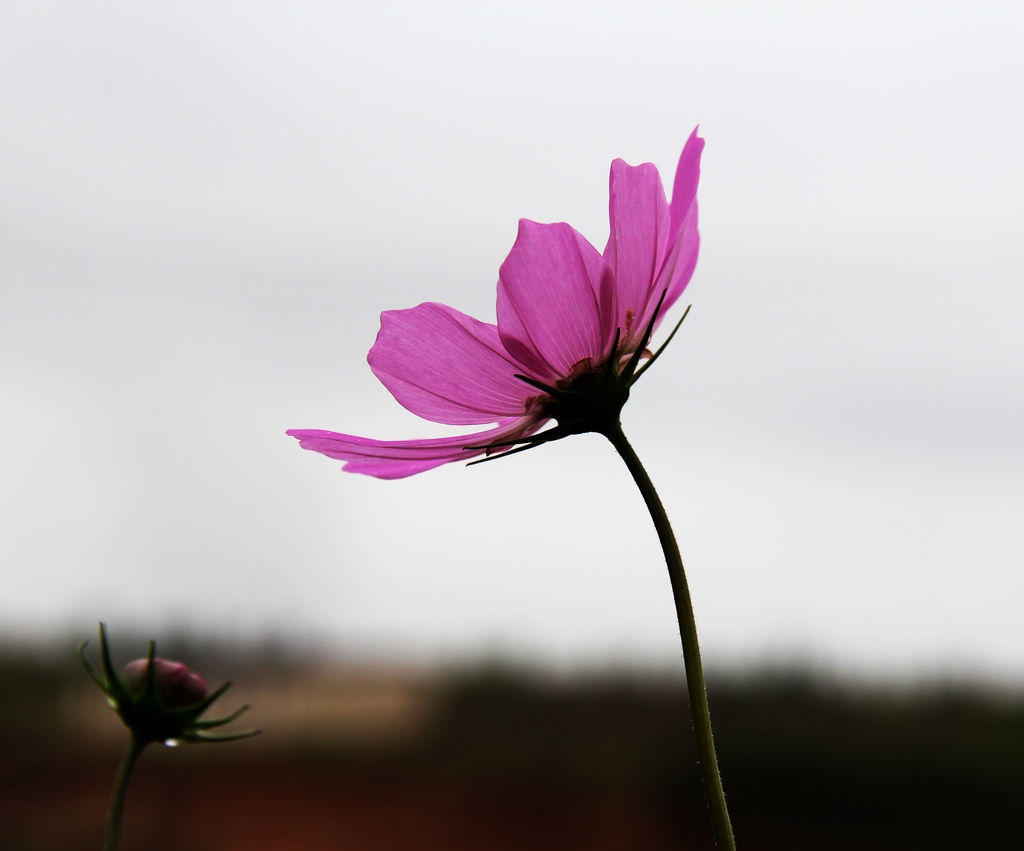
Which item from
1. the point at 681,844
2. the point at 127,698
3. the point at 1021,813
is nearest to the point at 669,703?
the point at 681,844

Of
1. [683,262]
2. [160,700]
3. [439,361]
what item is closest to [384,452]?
[439,361]

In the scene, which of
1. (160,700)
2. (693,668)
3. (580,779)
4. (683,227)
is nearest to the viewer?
(693,668)

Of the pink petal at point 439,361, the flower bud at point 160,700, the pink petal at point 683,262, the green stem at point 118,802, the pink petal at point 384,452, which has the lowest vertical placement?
the green stem at point 118,802

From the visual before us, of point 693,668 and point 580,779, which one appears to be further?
point 580,779

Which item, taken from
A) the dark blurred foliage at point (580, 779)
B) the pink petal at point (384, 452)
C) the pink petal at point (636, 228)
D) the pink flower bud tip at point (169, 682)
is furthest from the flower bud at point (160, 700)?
the dark blurred foliage at point (580, 779)

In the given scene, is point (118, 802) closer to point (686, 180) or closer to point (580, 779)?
point (686, 180)

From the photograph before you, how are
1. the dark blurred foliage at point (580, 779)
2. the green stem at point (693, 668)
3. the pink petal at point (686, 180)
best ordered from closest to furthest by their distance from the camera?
1. the green stem at point (693, 668)
2. the pink petal at point (686, 180)
3. the dark blurred foliage at point (580, 779)

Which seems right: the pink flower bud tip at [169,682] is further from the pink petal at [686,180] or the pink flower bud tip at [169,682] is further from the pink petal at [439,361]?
the pink petal at [686,180]
